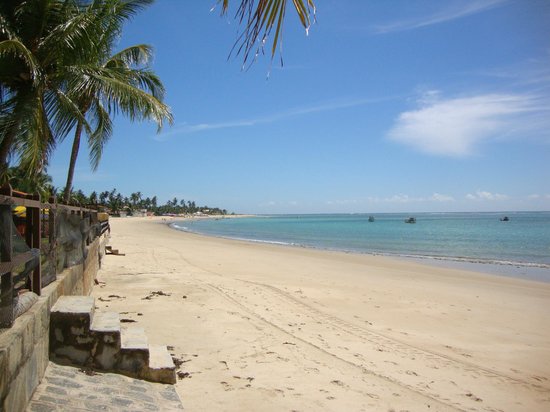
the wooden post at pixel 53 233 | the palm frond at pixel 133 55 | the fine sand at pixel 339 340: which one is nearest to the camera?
the fine sand at pixel 339 340

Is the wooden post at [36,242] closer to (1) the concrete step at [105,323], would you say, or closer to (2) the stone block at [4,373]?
(1) the concrete step at [105,323]

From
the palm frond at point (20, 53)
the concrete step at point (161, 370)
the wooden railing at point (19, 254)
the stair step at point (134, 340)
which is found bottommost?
the concrete step at point (161, 370)

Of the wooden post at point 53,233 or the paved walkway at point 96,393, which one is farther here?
the wooden post at point 53,233

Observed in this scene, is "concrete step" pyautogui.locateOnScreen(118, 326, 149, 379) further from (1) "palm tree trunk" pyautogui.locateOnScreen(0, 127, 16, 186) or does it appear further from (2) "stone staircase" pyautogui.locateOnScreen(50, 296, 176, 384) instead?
(1) "palm tree trunk" pyautogui.locateOnScreen(0, 127, 16, 186)

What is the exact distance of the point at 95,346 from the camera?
4312 millimetres

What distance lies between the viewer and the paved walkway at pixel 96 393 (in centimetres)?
344

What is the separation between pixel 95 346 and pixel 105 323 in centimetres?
35

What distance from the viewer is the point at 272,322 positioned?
24.3ft

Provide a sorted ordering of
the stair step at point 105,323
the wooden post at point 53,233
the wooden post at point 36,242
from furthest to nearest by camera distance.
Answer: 1. the wooden post at point 53,233
2. the stair step at point 105,323
3. the wooden post at point 36,242

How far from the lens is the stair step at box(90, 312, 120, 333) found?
14.5 feet

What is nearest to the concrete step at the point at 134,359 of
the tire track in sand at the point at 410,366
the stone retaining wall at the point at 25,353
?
the stone retaining wall at the point at 25,353

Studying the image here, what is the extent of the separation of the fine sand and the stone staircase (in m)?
0.37

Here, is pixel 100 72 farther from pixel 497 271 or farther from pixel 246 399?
pixel 497 271

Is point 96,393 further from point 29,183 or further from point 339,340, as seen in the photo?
point 29,183
